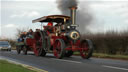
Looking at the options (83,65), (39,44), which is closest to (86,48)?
(83,65)

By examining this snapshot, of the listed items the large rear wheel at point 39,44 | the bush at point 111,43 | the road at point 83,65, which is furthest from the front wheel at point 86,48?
the bush at point 111,43

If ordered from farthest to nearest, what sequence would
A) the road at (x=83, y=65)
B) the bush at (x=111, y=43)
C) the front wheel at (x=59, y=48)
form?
the bush at (x=111, y=43)
the front wheel at (x=59, y=48)
the road at (x=83, y=65)

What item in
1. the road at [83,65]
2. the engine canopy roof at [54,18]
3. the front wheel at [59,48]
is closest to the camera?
the road at [83,65]

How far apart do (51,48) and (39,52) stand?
2.18 m

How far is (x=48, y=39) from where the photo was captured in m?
17.5

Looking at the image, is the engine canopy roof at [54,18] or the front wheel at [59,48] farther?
the engine canopy roof at [54,18]

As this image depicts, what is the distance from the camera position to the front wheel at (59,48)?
1524cm

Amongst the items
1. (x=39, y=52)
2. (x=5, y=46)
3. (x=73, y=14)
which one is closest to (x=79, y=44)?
(x=73, y=14)

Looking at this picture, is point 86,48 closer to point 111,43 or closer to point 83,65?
point 83,65

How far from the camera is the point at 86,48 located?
15.7 metres

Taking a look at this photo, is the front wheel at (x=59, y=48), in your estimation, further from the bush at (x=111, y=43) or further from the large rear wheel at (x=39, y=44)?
the bush at (x=111, y=43)

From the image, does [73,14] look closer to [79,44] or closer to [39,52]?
[79,44]

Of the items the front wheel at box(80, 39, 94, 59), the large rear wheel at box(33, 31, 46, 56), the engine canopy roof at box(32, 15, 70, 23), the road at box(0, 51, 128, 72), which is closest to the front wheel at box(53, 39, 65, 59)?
the front wheel at box(80, 39, 94, 59)

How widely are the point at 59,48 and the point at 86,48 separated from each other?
1698 mm
